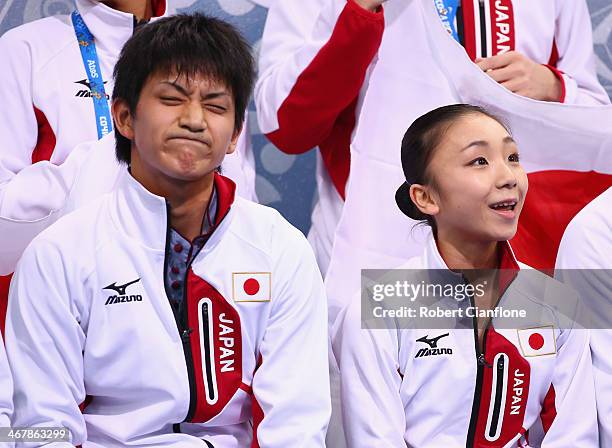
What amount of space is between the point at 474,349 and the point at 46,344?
0.60 metres

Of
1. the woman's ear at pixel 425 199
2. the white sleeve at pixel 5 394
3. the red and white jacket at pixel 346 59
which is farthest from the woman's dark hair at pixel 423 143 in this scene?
the white sleeve at pixel 5 394

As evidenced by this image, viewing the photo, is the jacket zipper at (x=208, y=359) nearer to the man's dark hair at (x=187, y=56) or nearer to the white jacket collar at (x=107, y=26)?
the man's dark hair at (x=187, y=56)

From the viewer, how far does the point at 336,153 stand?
6.47 ft

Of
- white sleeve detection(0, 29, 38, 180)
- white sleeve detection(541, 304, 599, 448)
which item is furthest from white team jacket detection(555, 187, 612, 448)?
white sleeve detection(0, 29, 38, 180)

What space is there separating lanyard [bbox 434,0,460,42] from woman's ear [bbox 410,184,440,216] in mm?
482

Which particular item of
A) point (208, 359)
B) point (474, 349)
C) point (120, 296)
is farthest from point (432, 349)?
point (120, 296)

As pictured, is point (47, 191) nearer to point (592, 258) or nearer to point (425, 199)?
point (425, 199)

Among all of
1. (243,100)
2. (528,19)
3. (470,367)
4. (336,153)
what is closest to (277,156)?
(336,153)

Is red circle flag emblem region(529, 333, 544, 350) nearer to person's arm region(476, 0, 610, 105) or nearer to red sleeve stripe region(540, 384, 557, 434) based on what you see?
red sleeve stripe region(540, 384, 557, 434)

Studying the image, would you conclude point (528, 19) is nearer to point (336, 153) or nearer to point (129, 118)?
point (336, 153)

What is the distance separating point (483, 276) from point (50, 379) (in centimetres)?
65

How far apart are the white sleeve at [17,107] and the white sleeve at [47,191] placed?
10cm

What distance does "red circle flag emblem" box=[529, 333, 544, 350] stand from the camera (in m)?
1.51

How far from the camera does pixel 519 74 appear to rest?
6.21ft
